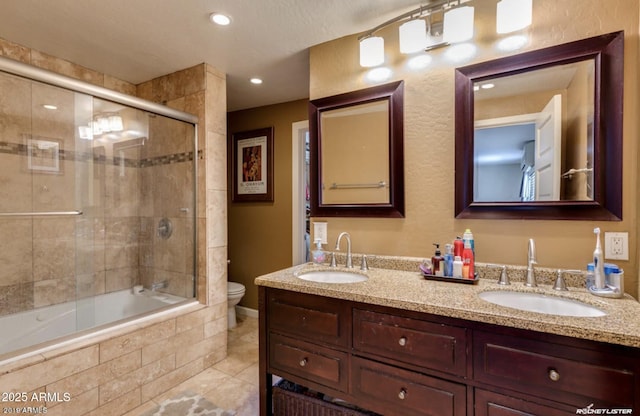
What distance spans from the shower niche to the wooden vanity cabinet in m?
1.27

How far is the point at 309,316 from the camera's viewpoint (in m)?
1.46

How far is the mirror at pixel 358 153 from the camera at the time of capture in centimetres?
182

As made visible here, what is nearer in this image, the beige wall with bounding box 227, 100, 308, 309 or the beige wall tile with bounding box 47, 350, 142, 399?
the beige wall tile with bounding box 47, 350, 142, 399

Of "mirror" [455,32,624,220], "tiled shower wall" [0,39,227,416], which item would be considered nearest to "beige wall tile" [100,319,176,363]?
"tiled shower wall" [0,39,227,416]

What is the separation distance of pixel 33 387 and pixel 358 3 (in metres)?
2.60

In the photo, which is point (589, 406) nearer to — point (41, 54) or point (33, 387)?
point (33, 387)

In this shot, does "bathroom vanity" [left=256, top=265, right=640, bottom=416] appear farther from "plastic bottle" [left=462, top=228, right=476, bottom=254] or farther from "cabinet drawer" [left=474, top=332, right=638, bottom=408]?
"plastic bottle" [left=462, top=228, right=476, bottom=254]

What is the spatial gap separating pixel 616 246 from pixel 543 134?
583 mm

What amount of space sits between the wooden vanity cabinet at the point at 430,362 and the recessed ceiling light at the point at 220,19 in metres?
1.58

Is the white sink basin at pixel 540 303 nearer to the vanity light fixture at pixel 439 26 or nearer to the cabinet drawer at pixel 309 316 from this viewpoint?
the cabinet drawer at pixel 309 316

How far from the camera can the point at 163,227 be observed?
2.59m

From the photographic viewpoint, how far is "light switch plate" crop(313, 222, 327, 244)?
2088 mm

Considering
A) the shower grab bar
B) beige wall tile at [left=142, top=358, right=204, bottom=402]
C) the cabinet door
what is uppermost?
the shower grab bar

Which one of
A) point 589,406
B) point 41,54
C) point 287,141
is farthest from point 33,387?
point 287,141
